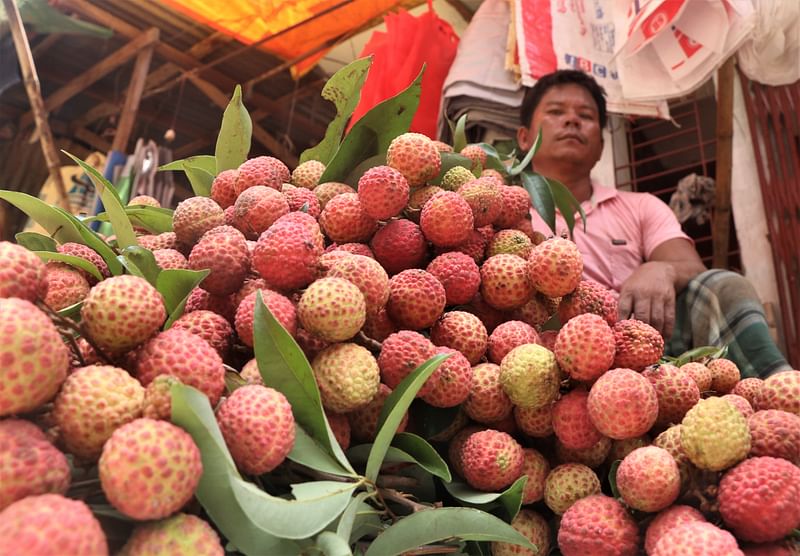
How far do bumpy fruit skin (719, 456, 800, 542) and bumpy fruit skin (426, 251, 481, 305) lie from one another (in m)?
0.39

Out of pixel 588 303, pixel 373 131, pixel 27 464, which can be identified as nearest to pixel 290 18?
pixel 373 131

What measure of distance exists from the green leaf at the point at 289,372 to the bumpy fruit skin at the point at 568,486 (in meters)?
0.26

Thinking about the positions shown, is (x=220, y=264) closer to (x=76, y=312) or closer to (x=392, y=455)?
(x=76, y=312)

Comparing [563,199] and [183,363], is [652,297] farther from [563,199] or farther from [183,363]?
[183,363]

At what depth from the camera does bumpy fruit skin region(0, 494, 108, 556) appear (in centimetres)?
42

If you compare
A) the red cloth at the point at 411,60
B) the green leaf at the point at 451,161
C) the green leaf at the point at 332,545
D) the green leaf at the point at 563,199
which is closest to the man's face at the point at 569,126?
the red cloth at the point at 411,60

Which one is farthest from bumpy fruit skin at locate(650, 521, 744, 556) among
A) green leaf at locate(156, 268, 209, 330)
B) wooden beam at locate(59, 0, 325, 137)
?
wooden beam at locate(59, 0, 325, 137)

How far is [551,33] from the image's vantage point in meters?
2.70

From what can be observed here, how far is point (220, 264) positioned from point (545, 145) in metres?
1.78

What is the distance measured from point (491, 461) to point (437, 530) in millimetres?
132

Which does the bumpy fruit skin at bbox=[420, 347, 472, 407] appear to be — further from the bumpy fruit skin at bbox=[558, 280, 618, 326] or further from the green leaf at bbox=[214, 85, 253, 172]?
the green leaf at bbox=[214, 85, 253, 172]

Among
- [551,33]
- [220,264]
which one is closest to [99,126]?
[551,33]

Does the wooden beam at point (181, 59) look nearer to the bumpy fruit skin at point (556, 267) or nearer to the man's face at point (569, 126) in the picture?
the man's face at point (569, 126)

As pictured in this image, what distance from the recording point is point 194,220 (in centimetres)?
90
